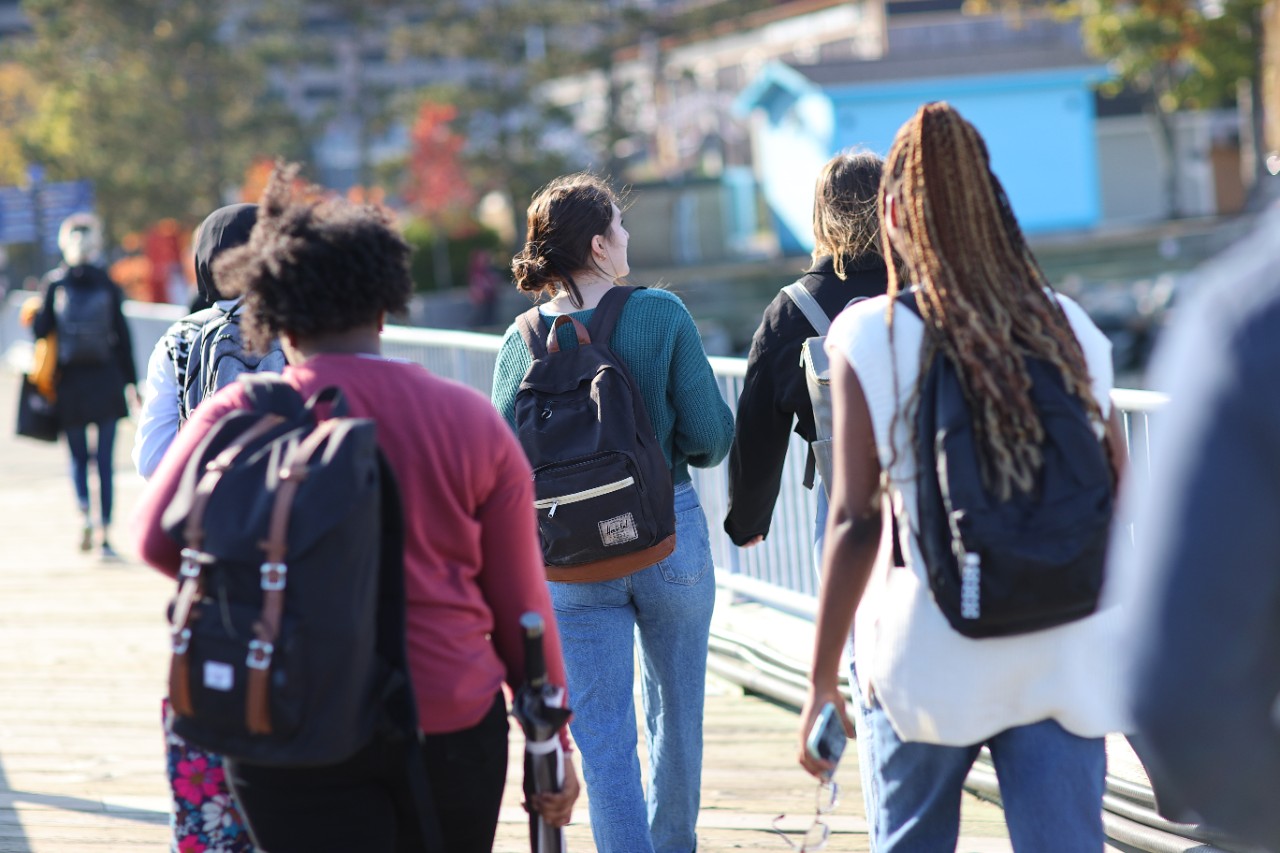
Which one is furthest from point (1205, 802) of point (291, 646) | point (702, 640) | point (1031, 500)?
point (702, 640)

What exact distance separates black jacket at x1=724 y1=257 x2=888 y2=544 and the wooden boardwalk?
140 cm

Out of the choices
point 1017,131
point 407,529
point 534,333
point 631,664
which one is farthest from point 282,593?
point 1017,131

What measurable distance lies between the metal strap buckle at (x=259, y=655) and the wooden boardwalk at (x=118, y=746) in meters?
2.70

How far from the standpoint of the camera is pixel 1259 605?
4.36 feet

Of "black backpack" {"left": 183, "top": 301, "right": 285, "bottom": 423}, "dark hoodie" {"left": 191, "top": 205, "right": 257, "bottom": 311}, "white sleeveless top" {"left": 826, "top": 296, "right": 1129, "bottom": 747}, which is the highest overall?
"dark hoodie" {"left": 191, "top": 205, "right": 257, "bottom": 311}

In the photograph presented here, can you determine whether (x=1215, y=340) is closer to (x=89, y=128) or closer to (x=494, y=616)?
(x=494, y=616)

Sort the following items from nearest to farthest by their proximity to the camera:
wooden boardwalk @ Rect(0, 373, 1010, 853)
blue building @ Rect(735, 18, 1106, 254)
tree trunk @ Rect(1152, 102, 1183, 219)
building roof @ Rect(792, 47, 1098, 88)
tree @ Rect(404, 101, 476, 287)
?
wooden boardwalk @ Rect(0, 373, 1010, 853) < tree @ Rect(404, 101, 476, 287) < blue building @ Rect(735, 18, 1106, 254) < building roof @ Rect(792, 47, 1098, 88) < tree trunk @ Rect(1152, 102, 1183, 219)

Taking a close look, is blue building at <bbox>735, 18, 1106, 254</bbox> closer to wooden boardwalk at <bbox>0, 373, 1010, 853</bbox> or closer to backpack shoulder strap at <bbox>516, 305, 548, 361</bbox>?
wooden boardwalk at <bbox>0, 373, 1010, 853</bbox>

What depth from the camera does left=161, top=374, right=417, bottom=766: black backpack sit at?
2193 millimetres

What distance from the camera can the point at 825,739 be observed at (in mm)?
2479

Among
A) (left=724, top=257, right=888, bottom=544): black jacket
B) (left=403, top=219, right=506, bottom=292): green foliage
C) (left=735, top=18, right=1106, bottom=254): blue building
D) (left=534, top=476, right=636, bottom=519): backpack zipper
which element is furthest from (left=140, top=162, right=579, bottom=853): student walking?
(left=735, top=18, right=1106, bottom=254): blue building

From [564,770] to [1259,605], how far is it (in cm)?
154

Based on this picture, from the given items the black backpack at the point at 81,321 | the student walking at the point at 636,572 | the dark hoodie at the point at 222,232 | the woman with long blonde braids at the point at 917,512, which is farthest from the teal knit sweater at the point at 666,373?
the black backpack at the point at 81,321

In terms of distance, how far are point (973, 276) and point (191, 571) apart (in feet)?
4.31
